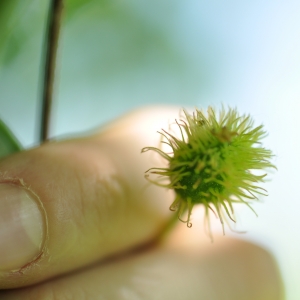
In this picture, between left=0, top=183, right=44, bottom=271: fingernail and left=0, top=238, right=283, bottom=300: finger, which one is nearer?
left=0, top=183, right=44, bottom=271: fingernail

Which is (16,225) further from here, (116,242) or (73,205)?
(116,242)

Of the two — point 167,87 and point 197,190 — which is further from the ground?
point 167,87

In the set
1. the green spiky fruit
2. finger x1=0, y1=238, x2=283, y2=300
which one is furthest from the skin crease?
the green spiky fruit

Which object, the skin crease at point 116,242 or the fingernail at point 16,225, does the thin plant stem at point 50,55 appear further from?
the fingernail at point 16,225

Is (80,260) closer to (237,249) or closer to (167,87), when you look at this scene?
(237,249)

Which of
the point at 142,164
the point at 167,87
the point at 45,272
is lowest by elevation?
the point at 45,272

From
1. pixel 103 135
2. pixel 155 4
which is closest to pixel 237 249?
pixel 103 135

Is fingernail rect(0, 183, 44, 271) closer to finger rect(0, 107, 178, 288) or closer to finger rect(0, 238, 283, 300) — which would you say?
finger rect(0, 107, 178, 288)
